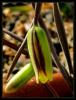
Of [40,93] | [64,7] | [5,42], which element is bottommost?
[64,7]

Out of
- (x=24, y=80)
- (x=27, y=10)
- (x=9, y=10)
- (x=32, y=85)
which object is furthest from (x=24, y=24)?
(x=24, y=80)

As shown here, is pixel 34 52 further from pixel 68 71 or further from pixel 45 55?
pixel 68 71

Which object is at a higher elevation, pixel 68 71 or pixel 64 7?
pixel 68 71

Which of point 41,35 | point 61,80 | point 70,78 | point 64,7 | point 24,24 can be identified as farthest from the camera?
point 64,7

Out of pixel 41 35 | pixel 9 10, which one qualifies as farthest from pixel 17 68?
pixel 9 10

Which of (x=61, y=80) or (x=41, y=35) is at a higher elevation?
(x=41, y=35)

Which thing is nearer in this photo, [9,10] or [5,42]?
[5,42]

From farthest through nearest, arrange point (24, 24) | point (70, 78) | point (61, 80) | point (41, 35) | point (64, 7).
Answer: point (64, 7)
point (24, 24)
point (61, 80)
point (70, 78)
point (41, 35)

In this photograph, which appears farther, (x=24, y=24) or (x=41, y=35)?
(x=24, y=24)

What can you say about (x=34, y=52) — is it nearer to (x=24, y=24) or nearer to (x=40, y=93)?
(x=40, y=93)
